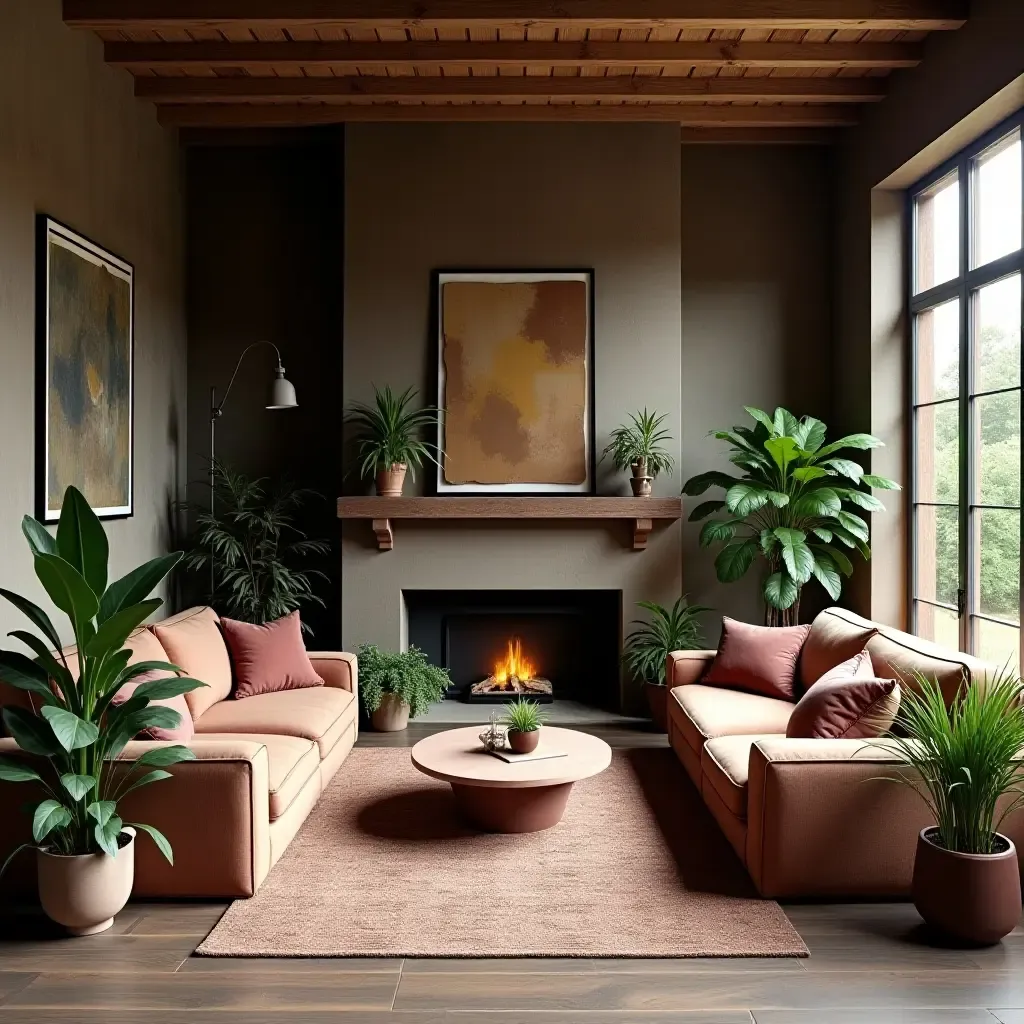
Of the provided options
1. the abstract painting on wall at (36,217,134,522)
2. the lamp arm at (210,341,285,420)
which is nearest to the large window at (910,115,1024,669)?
the lamp arm at (210,341,285,420)

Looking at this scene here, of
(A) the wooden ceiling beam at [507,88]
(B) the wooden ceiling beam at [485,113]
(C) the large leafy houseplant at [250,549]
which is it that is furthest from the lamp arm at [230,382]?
(A) the wooden ceiling beam at [507,88]

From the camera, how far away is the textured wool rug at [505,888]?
2.90 metres

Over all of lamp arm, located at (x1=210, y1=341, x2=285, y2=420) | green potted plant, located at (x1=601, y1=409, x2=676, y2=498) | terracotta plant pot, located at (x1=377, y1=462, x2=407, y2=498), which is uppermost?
lamp arm, located at (x1=210, y1=341, x2=285, y2=420)

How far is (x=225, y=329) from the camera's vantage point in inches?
247

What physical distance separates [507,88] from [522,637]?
3.31m

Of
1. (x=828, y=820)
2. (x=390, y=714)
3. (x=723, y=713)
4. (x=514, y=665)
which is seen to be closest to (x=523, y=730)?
(x=723, y=713)

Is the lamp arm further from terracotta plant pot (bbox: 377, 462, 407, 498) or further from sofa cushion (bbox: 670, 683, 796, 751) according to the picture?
sofa cushion (bbox: 670, 683, 796, 751)

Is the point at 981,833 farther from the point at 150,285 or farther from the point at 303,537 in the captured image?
the point at 150,285

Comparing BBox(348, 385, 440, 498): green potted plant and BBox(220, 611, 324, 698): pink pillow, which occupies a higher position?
BBox(348, 385, 440, 498): green potted plant

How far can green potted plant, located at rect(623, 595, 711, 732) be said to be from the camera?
5.57m

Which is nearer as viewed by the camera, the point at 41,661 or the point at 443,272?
the point at 41,661

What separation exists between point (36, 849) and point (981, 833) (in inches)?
113

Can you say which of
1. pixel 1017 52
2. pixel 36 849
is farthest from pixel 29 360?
pixel 1017 52

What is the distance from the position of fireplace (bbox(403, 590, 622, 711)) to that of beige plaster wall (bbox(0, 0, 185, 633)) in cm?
176
